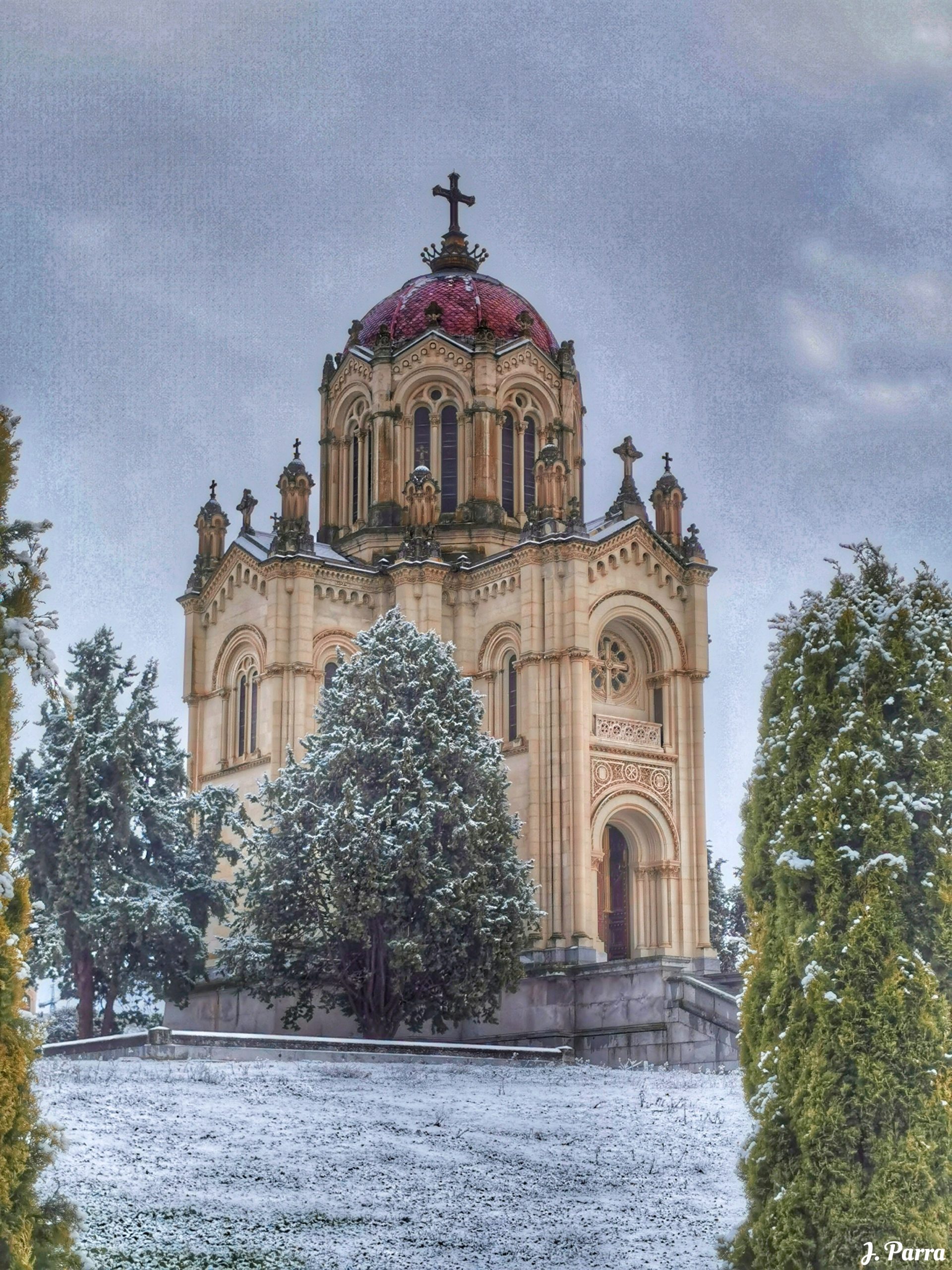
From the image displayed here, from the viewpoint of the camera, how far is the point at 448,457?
4528cm

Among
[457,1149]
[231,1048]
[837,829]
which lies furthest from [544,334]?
[837,829]

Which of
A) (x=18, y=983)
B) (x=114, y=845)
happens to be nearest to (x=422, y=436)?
(x=114, y=845)

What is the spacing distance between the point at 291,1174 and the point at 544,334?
36.0 m

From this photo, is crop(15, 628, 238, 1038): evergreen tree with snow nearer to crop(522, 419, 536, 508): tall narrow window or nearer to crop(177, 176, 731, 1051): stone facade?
crop(177, 176, 731, 1051): stone facade

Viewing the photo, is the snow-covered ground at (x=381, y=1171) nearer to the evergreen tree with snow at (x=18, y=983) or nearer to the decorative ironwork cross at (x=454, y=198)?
the evergreen tree with snow at (x=18, y=983)

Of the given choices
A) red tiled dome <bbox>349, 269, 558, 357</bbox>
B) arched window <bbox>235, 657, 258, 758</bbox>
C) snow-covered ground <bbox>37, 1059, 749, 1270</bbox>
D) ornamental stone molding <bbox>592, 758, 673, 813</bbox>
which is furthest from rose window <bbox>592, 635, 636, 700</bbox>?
snow-covered ground <bbox>37, 1059, 749, 1270</bbox>

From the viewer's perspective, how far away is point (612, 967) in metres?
33.9

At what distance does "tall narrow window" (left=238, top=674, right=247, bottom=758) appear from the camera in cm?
4194

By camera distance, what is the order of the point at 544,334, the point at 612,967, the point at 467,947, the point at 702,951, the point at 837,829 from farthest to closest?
the point at 544,334
the point at 702,951
the point at 612,967
the point at 467,947
the point at 837,829

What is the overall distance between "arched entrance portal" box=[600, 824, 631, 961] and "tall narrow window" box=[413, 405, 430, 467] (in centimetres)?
1151

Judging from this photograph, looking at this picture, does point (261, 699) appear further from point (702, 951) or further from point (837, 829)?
point (837, 829)

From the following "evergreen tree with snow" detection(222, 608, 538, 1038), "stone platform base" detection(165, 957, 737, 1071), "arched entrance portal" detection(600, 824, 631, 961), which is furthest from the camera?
"arched entrance portal" detection(600, 824, 631, 961)

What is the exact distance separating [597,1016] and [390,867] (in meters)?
7.07

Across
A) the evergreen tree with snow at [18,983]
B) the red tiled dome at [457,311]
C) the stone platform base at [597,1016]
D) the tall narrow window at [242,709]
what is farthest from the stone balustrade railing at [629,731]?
the evergreen tree with snow at [18,983]
